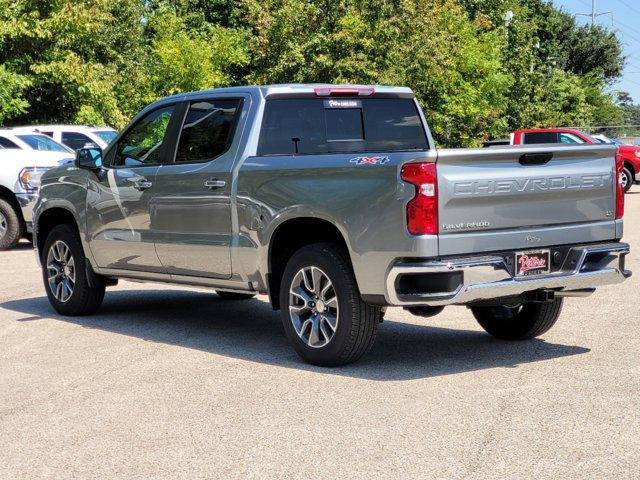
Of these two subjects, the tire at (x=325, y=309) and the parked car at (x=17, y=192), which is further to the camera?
the parked car at (x=17, y=192)

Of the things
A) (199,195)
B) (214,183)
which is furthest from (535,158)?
(199,195)

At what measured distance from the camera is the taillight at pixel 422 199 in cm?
711

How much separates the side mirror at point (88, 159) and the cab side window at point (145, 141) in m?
0.20

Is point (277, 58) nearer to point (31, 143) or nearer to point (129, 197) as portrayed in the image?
point (31, 143)

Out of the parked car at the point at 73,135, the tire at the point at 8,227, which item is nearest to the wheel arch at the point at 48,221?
the tire at the point at 8,227

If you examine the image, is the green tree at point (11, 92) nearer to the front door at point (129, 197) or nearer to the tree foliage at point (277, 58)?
the tree foliage at point (277, 58)

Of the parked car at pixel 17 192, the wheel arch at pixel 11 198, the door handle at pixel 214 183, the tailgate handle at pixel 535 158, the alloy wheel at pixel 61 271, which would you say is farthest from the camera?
the wheel arch at pixel 11 198

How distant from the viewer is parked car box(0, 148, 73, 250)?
1797 cm

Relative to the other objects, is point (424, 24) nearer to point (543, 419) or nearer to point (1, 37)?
point (1, 37)

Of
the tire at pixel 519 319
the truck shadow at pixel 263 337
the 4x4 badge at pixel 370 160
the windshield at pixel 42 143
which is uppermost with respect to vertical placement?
the 4x4 badge at pixel 370 160

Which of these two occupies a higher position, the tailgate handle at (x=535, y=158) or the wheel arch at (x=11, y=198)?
the tailgate handle at (x=535, y=158)

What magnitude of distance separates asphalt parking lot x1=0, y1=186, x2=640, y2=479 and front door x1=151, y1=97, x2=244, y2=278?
67 cm

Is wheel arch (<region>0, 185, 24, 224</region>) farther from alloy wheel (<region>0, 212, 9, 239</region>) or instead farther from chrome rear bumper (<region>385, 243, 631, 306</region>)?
chrome rear bumper (<region>385, 243, 631, 306</region>)

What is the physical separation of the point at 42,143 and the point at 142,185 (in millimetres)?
11229
